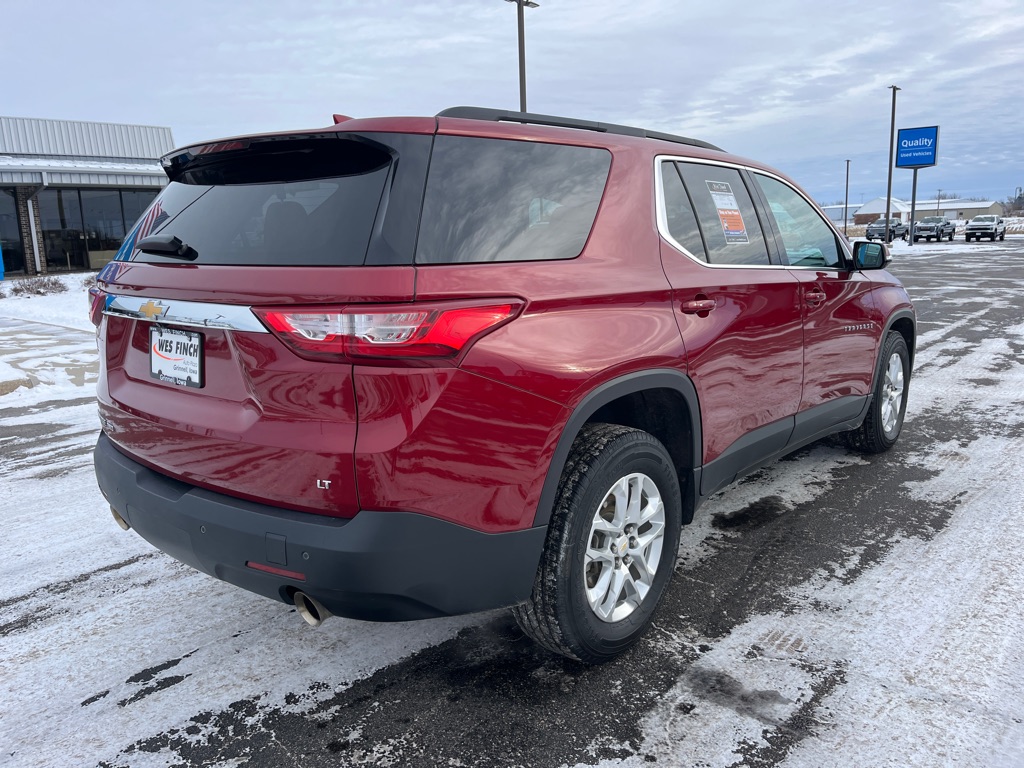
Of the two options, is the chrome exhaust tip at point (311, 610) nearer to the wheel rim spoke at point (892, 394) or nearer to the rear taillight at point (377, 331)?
the rear taillight at point (377, 331)

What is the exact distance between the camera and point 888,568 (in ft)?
11.4

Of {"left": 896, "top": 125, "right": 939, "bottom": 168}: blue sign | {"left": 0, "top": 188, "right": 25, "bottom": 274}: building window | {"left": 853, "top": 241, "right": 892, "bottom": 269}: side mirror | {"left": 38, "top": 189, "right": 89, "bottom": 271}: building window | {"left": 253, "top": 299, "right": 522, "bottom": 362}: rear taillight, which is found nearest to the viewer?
{"left": 253, "top": 299, "right": 522, "bottom": 362}: rear taillight

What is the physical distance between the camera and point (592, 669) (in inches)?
108

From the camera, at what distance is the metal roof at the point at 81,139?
89.3 ft

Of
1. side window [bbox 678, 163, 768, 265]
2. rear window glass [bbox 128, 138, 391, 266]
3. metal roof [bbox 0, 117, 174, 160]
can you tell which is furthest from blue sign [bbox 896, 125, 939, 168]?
rear window glass [bbox 128, 138, 391, 266]

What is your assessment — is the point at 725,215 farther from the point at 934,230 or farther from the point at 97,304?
the point at 934,230

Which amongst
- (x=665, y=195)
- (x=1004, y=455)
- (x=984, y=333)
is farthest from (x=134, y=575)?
(x=984, y=333)

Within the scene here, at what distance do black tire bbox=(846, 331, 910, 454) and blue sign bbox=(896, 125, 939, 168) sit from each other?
184 feet

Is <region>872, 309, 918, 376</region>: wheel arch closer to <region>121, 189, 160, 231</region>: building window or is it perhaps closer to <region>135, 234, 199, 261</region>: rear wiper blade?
<region>135, 234, 199, 261</region>: rear wiper blade

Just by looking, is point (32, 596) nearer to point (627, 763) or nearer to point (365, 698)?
point (365, 698)

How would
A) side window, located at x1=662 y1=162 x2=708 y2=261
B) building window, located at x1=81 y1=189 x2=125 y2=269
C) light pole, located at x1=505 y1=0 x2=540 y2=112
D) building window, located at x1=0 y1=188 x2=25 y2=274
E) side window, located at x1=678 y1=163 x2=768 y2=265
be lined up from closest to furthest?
1. side window, located at x1=662 y1=162 x2=708 y2=261
2. side window, located at x1=678 y1=163 x2=768 y2=265
3. light pole, located at x1=505 y1=0 x2=540 y2=112
4. building window, located at x1=0 y1=188 x2=25 y2=274
5. building window, located at x1=81 y1=189 x2=125 y2=269


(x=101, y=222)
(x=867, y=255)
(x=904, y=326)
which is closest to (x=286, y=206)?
(x=867, y=255)

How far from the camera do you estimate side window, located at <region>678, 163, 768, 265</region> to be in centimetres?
325

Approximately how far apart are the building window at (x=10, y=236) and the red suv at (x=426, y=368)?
26.6m
